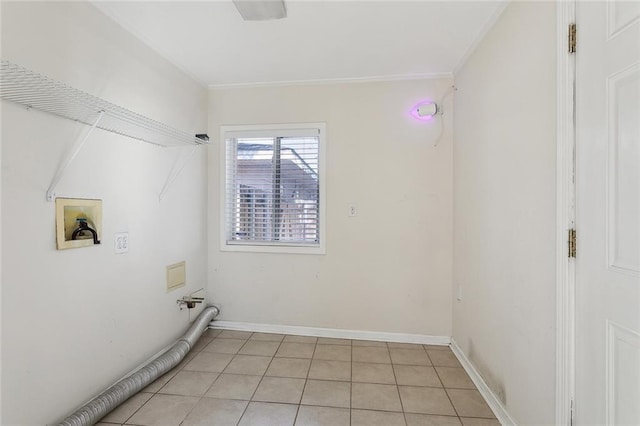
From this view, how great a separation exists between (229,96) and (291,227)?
1.46m

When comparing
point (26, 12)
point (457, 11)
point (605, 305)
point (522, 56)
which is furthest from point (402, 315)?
point (26, 12)

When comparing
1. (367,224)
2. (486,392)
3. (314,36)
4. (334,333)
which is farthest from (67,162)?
(486,392)

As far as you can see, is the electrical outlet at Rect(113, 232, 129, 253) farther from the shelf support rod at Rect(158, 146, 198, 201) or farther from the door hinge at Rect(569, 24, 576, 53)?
the door hinge at Rect(569, 24, 576, 53)

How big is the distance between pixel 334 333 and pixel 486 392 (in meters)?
1.28

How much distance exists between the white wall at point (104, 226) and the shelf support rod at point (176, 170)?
5 centimetres

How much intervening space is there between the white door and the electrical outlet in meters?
2.46

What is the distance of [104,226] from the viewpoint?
5.67ft

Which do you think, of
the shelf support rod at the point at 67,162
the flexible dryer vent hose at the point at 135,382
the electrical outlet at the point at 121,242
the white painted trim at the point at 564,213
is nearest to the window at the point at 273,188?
the flexible dryer vent hose at the point at 135,382

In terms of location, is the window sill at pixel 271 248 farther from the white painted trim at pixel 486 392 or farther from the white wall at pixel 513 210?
the white painted trim at pixel 486 392

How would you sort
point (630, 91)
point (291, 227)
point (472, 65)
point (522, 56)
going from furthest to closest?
point (291, 227), point (472, 65), point (522, 56), point (630, 91)

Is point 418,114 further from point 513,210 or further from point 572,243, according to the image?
point 572,243

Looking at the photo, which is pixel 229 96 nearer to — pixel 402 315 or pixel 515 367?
pixel 402 315

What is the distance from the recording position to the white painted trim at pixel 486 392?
5.11 ft

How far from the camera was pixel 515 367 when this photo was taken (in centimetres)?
149
